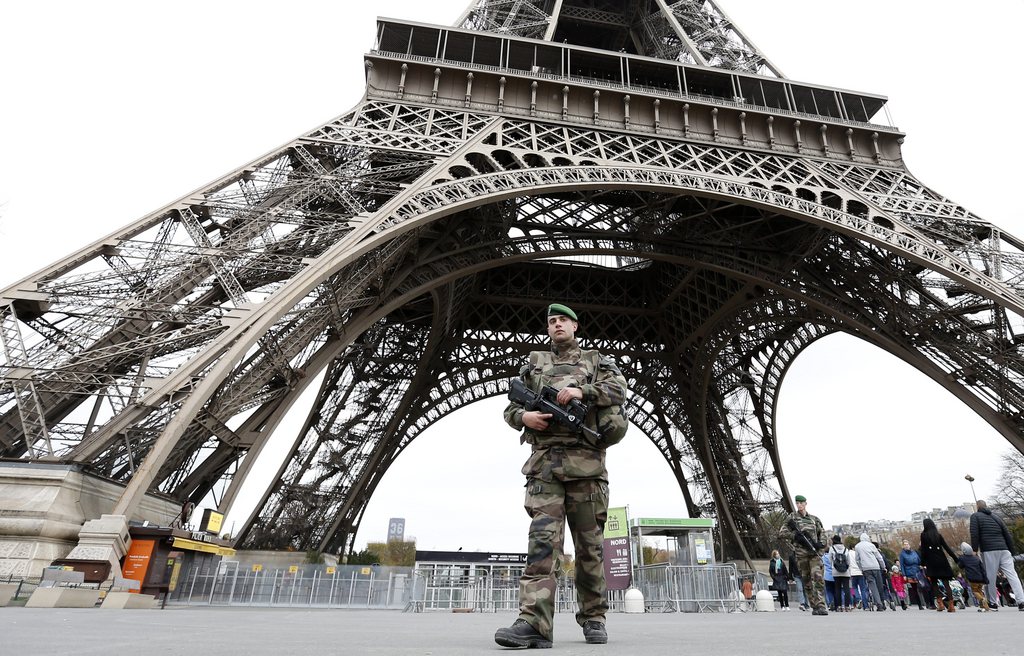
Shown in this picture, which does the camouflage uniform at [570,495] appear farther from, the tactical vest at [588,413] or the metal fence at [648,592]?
the metal fence at [648,592]

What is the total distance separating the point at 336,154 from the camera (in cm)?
1476

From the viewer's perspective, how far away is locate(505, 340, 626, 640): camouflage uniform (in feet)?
10.6

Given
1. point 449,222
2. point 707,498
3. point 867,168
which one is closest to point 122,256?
point 449,222

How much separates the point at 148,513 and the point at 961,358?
19721mm

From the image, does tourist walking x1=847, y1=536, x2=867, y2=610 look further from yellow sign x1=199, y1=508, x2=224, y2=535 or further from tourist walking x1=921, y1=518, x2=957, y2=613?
yellow sign x1=199, y1=508, x2=224, y2=535

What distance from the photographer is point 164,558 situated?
33.3ft

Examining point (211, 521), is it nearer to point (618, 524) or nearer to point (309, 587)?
point (309, 587)

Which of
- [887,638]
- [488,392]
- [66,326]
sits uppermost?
[488,392]

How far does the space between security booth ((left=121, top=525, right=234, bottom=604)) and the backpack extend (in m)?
11.0

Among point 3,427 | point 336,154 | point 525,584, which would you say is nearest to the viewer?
point 525,584

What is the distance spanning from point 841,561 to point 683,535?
12.7 m

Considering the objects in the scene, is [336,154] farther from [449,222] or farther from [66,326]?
[66,326]

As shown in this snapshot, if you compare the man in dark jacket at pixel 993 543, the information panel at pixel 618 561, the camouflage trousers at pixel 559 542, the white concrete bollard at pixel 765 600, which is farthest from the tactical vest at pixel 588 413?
the information panel at pixel 618 561

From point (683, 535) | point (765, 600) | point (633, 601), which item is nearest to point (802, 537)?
point (765, 600)
